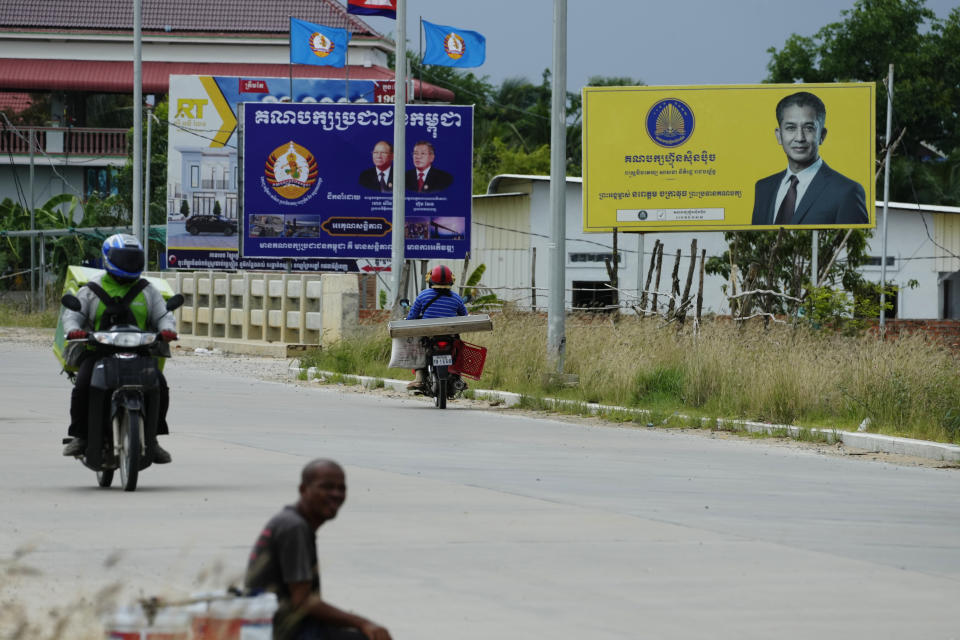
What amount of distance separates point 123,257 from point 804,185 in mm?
22929

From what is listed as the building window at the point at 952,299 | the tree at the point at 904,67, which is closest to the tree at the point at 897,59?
the tree at the point at 904,67

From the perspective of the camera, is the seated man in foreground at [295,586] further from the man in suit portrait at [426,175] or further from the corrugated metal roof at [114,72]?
the corrugated metal roof at [114,72]

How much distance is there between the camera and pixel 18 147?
63344 millimetres

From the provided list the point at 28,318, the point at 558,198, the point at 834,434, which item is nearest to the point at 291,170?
the point at 28,318

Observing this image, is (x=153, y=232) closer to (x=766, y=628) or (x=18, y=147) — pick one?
(x=18, y=147)

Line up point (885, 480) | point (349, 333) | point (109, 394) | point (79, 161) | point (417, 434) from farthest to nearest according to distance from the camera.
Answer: point (79, 161)
point (349, 333)
point (417, 434)
point (885, 480)
point (109, 394)

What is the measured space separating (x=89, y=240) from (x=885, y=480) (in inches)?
1738

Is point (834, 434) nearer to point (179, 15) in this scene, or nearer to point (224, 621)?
point (224, 621)

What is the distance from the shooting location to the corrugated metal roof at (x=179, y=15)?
62.6m

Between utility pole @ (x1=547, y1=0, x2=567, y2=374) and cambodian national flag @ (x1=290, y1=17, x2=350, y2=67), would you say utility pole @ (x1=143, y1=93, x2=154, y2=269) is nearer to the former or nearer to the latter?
cambodian national flag @ (x1=290, y1=17, x2=350, y2=67)

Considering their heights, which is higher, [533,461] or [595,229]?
[595,229]

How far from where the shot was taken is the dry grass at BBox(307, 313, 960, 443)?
1686 cm

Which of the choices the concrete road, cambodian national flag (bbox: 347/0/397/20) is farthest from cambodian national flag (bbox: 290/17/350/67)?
the concrete road

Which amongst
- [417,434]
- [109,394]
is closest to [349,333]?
[417,434]
